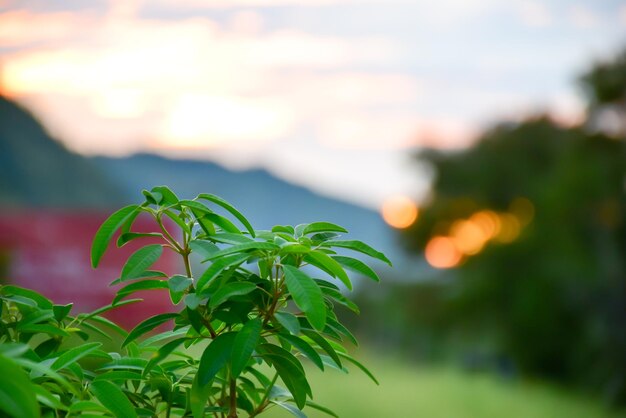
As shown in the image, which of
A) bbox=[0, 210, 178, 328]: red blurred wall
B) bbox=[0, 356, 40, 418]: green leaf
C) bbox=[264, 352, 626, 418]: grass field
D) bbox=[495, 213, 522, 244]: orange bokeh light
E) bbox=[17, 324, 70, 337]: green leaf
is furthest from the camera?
bbox=[495, 213, 522, 244]: orange bokeh light

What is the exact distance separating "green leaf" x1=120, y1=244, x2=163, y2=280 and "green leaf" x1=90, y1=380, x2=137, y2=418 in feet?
0.25

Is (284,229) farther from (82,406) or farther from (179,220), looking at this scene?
(82,406)

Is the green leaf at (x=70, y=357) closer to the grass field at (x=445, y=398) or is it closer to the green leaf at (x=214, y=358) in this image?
the green leaf at (x=214, y=358)

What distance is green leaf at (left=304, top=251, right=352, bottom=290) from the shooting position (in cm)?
57

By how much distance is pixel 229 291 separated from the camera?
555mm

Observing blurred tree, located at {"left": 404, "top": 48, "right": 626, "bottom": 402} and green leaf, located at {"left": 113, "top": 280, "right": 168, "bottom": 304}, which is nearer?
green leaf, located at {"left": 113, "top": 280, "right": 168, "bottom": 304}

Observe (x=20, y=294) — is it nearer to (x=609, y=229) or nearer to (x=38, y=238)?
(x=609, y=229)

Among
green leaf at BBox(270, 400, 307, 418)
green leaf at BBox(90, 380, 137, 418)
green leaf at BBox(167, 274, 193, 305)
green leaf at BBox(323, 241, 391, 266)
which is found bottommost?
green leaf at BBox(90, 380, 137, 418)

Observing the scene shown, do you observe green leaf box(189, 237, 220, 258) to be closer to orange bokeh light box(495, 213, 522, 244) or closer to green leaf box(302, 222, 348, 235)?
green leaf box(302, 222, 348, 235)

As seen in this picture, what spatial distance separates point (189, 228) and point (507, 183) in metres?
5.35

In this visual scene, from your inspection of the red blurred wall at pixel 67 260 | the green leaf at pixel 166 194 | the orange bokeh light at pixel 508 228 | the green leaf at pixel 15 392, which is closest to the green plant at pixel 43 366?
the green leaf at pixel 15 392

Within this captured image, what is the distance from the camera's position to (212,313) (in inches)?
23.7

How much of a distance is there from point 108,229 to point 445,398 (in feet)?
14.0

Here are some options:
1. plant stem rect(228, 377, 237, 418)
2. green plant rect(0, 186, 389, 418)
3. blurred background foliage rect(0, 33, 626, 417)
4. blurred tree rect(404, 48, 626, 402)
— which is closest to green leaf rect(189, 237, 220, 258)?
green plant rect(0, 186, 389, 418)
